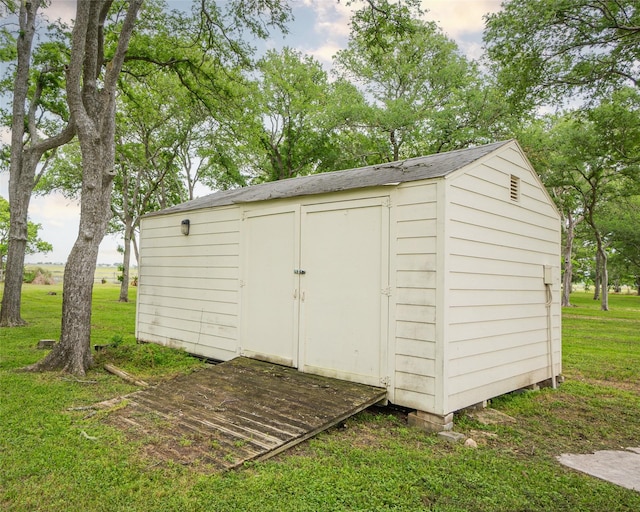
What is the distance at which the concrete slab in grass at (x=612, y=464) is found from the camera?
305 centimetres

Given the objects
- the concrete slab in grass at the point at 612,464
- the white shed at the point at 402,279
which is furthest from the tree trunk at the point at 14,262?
the concrete slab in grass at the point at 612,464

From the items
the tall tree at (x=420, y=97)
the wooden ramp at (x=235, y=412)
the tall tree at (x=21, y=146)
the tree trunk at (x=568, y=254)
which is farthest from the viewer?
the tree trunk at (x=568, y=254)

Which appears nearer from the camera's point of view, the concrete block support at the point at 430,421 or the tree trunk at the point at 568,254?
the concrete block support at the point at 430,421

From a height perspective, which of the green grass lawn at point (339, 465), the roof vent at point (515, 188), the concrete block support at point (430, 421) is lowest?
the green grass lawn at point (339, 465)

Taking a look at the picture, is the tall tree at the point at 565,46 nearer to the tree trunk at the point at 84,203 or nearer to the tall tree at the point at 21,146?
the tree trunk at the point at 84,203

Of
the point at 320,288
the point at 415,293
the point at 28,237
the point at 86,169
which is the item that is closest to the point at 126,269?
the point at 86,169

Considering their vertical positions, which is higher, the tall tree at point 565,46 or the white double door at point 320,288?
the tall tree at point 565,46

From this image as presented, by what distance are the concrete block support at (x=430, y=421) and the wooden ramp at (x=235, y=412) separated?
38 cm

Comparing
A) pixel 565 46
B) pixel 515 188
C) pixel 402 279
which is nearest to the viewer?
pixel 402 279

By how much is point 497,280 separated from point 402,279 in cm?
129

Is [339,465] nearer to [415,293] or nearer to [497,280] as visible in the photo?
[415,293]

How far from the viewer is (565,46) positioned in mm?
8719

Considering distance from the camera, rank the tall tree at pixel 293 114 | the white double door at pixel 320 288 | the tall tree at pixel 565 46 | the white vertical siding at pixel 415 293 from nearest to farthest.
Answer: the white vertical siding at pixel 415 293, the white double door at pixel 320 288, the tall tree at pixel 565 46, the tall tree at pixel 293 114

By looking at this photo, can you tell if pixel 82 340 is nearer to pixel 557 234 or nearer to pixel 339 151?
pixel 557 234
